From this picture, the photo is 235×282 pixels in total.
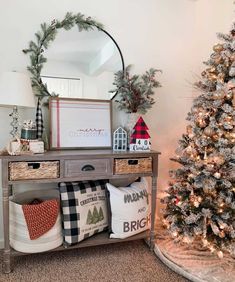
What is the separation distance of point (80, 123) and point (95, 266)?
118 cm

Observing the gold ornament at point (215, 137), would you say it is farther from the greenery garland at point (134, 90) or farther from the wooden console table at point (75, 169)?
the greenery garland at point (134, 90)

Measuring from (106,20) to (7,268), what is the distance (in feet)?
7.22

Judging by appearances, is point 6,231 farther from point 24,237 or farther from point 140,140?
point 140,140

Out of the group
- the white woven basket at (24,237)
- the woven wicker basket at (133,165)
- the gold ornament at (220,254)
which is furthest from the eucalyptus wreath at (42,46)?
the gold ornament at (220,254)

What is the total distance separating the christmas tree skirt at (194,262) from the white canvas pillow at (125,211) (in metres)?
0.30

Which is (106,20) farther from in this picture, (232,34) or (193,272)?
(193,272)

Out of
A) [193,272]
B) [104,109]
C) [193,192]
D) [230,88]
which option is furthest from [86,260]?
[230,88]

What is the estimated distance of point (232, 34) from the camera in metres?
1.92

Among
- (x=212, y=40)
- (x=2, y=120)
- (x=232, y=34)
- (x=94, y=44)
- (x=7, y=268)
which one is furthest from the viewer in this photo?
(x=212, y=40)

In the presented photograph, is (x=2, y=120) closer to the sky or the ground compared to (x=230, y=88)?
closer to the ground

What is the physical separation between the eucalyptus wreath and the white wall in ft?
0.17

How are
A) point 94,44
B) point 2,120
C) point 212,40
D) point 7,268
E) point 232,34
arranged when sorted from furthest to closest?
1. point 212,40
2. point 94,44
3. point 2,120
4. point 232,34
5. point 7,268

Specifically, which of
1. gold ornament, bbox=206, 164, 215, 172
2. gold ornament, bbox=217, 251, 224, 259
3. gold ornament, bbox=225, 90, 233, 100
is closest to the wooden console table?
gold ornament, bbox=206, 164, 215, 172

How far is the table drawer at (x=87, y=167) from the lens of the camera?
1819 millimetres
